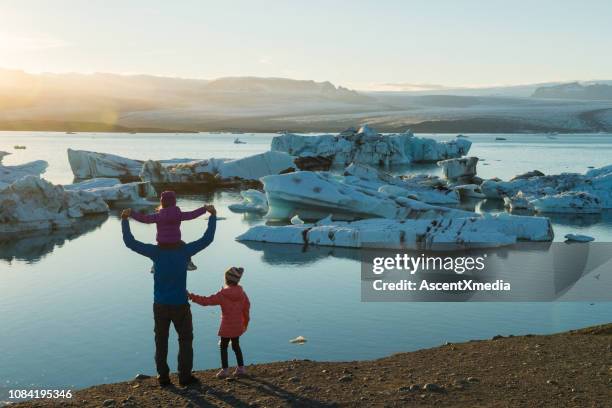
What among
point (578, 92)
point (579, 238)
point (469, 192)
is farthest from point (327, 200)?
point (578, 92)

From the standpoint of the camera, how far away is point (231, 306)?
6535 mm

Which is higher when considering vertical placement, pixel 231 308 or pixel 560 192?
pixel 231 308

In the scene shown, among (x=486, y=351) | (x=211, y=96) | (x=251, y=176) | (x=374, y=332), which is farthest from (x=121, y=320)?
(x=211, y=96)

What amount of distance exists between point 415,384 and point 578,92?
200321 mm

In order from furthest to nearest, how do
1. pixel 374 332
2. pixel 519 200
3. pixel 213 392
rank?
pixel 519 200 → pixel 374 332 → pixel 213 392

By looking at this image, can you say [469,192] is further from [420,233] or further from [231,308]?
[231,308]

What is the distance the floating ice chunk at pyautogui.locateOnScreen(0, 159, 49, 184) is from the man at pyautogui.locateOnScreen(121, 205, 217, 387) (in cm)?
2135

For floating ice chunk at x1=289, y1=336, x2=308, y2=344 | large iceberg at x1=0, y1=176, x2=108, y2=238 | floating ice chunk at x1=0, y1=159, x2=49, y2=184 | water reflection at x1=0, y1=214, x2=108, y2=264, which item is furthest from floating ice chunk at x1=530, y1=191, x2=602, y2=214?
floating ice chunk at x1=0, y1=159, x2=49, y2=184

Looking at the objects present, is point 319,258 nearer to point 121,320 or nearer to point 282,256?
point 282,256

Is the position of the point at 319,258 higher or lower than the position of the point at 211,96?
lower

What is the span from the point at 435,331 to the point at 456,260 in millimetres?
5808

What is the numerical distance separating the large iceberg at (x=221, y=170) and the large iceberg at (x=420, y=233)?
15.7 metres

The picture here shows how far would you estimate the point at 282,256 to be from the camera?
51.2 ft

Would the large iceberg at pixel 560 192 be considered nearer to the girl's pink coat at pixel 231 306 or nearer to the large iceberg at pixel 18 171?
the large iceberg at pixel 18 171
